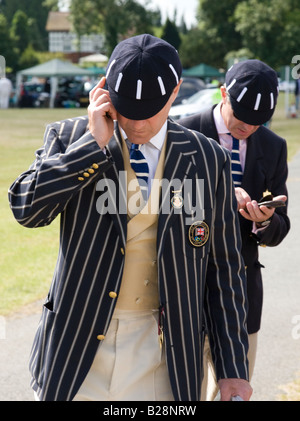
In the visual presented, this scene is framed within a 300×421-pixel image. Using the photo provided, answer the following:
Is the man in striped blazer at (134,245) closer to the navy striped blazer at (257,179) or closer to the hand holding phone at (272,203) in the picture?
the hand holding phone at (272,203)

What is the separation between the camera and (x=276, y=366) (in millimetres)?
5344

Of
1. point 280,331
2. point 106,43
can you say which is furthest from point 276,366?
point 106,43

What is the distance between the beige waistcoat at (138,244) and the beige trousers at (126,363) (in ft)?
0.22

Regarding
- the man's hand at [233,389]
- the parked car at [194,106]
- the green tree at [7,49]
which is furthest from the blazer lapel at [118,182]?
the green tree at [7,49]

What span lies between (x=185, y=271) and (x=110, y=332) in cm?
33

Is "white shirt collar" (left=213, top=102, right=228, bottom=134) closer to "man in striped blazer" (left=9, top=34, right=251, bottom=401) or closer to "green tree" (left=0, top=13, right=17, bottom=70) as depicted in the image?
"man in striped blazer" (left=9, top=34, right=251, bottom=401)

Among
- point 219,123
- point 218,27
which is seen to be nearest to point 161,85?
point 219,123

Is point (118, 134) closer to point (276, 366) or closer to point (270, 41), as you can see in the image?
point (276, 366)

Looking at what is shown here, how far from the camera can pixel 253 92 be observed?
311cm

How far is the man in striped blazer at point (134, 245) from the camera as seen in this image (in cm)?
214

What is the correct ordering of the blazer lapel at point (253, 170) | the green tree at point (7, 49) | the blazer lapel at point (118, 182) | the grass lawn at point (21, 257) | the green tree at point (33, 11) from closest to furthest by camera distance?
1. the blazer lapel at point (118, 182)
2. the blazer lapel at point (253, 170)
3. the grass lawn at point (21, 257)
4. the green tree at point (7, 49)
5. the green tree at point (33, 11)

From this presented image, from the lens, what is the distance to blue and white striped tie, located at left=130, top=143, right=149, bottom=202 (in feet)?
7.43

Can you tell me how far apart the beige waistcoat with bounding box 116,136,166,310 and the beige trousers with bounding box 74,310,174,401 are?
7 cm

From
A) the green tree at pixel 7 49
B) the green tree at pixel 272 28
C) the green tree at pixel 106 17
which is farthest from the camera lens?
the green tree at pixel 106 17
